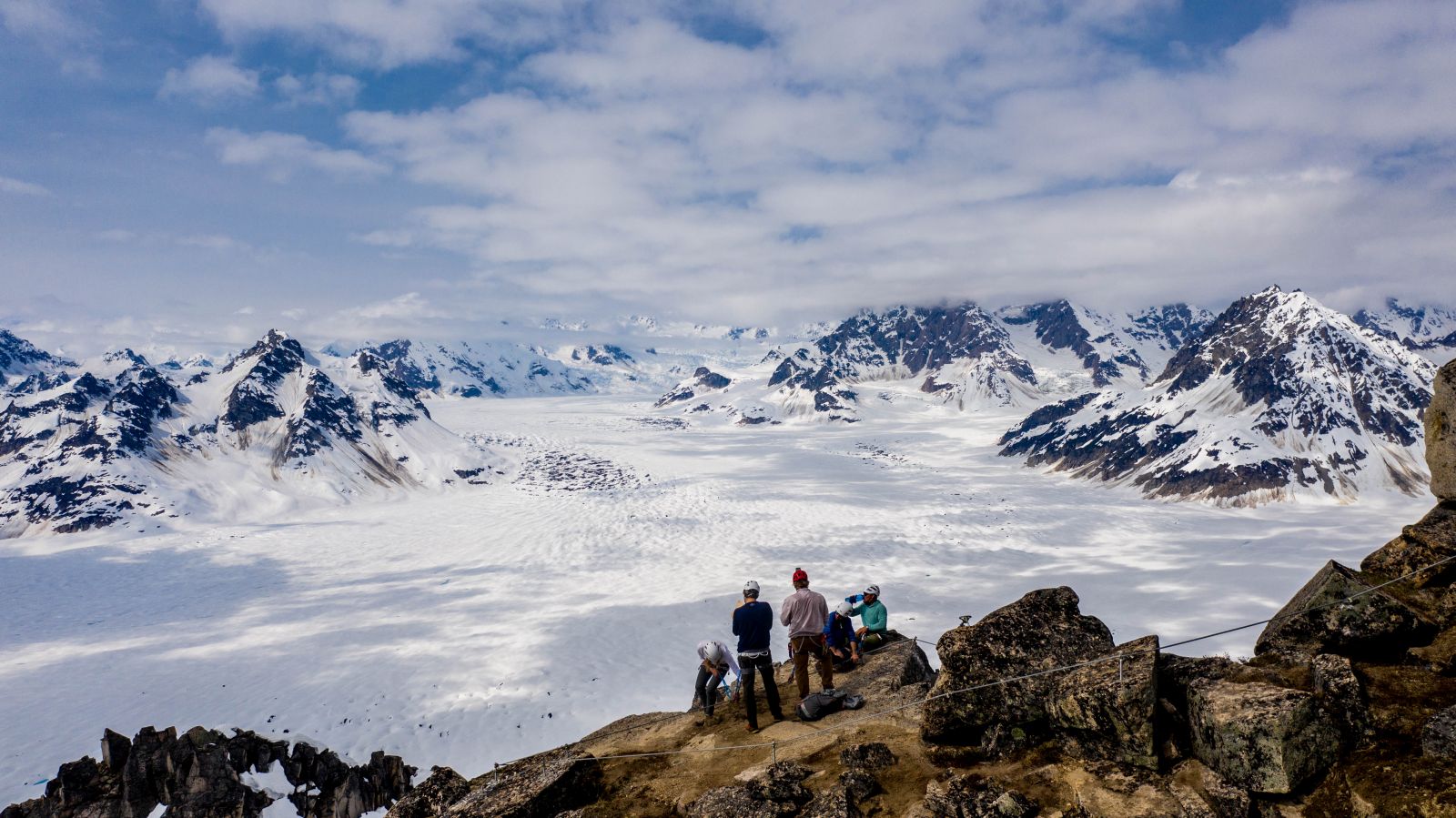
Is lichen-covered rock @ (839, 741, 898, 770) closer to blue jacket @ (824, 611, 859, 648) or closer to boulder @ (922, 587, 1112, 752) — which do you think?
boulder @ (922, 587, 1112, 752)

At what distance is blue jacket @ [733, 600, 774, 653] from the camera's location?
10.9 meters

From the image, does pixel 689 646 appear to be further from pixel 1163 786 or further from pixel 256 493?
pixel 256 493

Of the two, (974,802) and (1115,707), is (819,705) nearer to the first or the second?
(974,802)

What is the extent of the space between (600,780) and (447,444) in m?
169

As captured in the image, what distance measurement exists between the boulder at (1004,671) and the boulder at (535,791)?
5243 mm

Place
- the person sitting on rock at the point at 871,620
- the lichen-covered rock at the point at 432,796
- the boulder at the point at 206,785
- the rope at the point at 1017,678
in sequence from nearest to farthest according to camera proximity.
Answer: the rope at the point at 1017,678
the lichen-covered rock at the point at 432,796
the person sitting on rock at the point at 871,620
the boulder at the point at 206,785

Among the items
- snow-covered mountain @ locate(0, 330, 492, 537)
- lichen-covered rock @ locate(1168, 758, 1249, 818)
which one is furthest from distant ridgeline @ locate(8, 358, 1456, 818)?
snow-covered mountain @ locate(0, 330, 492, 537)

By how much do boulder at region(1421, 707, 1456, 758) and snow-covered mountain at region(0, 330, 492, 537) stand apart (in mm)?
143006

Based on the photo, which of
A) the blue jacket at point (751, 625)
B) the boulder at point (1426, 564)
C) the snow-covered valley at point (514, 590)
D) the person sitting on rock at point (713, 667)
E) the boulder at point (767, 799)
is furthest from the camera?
the snow-covered valley at point (514, 590)

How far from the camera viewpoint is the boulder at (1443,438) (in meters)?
9.89

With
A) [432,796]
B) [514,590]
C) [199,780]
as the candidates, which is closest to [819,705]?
[432,796]

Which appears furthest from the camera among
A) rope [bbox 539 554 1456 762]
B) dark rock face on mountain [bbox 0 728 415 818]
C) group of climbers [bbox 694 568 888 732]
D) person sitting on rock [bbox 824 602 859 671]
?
dark rock face on mountain [bbox 0 728 415 818]

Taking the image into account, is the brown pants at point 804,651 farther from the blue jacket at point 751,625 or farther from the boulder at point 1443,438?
the boulder at point 1443,438

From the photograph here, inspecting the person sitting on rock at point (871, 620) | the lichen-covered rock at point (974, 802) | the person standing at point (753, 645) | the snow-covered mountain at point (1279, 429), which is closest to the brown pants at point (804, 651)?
the person standing at point (753, 645)
